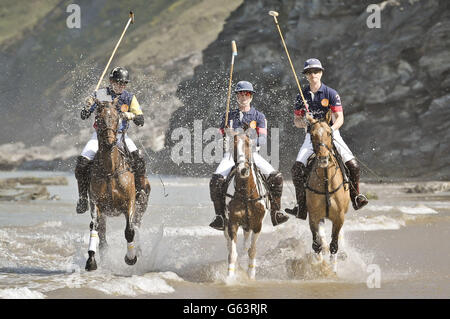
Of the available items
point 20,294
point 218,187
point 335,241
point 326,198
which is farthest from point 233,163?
point 20,294

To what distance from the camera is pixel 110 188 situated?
42.9 feet

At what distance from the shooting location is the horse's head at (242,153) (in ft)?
40.8

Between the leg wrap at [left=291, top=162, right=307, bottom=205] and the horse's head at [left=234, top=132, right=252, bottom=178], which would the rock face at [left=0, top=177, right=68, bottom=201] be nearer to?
the leg wrap at [left=291, top=162, right=307, bottom=205]

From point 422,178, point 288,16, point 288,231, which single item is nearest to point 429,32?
point 422,178

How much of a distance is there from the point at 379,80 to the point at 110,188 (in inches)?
1875

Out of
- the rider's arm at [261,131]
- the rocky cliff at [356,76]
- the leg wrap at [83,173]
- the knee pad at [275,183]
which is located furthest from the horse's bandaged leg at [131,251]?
the rocky cliff at [356,76]

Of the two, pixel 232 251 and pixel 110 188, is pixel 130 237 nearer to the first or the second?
pixel 110 188

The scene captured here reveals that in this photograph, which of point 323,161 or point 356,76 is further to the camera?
point 356,76

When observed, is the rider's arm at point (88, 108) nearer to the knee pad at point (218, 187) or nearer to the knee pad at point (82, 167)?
the knee pad at point (82, 167)

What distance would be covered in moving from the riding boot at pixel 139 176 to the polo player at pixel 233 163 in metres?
1.44

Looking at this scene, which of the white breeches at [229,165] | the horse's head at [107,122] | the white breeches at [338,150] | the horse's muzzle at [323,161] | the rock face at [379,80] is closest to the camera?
the horse's muzzle at [323,161]

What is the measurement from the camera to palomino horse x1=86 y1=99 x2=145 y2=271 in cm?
1272

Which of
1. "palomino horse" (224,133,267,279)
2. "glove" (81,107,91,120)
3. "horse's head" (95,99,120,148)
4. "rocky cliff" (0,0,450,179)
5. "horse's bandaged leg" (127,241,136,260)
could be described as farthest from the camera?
"rocky cliff" (0,0,450,179)

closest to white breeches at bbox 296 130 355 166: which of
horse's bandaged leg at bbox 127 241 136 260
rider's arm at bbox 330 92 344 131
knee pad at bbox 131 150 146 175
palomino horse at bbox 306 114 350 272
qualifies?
rider's arm at bbox 330 92 344 131
